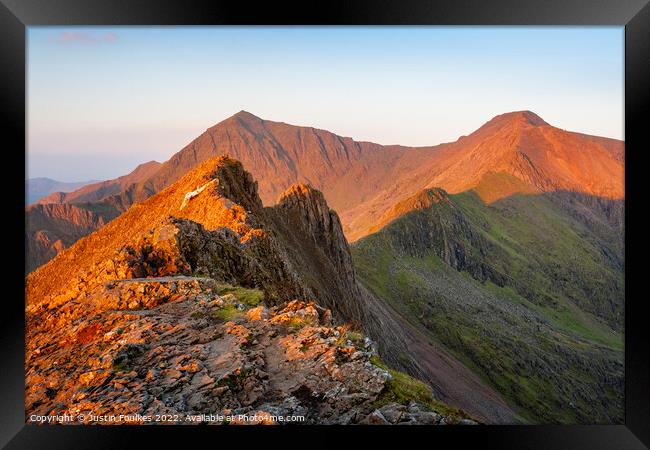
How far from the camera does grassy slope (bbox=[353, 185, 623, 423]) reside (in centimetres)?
8700

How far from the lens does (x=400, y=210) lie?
128125 millimetres

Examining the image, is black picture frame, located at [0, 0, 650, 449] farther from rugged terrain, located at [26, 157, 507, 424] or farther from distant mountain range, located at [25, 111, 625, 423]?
distant mountain range, located at [25, 111, 625, 423]

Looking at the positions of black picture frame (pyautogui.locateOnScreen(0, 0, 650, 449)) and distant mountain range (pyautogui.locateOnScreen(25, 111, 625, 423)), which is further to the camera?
distant mountain range (pyautogui.locateOnScreen(25, 111, 625, 423))

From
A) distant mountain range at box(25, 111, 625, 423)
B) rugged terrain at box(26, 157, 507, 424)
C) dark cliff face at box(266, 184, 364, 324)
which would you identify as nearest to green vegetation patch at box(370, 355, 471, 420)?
rugged terrain at box(26, 157, 507, 424)

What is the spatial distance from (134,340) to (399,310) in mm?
78322

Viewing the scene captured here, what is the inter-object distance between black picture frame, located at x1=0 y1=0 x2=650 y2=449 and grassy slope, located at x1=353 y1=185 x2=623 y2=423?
73.4m

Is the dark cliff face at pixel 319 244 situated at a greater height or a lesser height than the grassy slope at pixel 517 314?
greater

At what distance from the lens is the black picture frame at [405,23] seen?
42.1ft

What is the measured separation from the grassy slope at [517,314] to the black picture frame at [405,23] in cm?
7341

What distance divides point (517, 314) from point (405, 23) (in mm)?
115464

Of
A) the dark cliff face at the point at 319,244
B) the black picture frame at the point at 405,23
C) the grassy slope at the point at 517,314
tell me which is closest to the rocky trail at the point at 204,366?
the black picture frame at the point at 405,23

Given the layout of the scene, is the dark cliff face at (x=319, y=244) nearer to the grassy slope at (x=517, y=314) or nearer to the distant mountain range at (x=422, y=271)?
the distant mountain range at (x=422, y=271)
